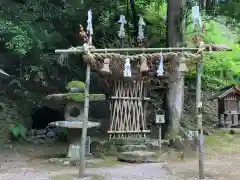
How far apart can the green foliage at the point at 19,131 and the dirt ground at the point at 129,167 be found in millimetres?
709

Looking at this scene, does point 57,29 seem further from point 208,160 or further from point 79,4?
point 208,160

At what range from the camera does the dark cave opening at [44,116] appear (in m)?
15.4

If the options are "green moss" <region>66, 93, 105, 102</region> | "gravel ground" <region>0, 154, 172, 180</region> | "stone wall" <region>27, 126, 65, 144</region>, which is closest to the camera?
"gravel ground" <region>0, 154, 172, 180</region>

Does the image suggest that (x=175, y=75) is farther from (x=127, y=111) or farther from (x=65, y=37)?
(x=65, y=37)

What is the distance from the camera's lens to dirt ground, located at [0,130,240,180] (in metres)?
8.13

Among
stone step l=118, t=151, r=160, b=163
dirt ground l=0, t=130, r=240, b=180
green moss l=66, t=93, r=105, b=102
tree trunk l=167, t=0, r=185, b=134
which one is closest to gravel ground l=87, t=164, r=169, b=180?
dirt ground l=0, t=130, r=240, b=180

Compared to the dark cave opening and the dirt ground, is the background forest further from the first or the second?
the dirt ground

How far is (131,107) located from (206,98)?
5340mm

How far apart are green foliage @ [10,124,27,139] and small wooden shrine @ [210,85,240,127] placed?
751cm

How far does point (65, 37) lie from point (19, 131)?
442 centimetres

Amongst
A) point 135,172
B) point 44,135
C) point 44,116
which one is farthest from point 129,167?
point 44,116

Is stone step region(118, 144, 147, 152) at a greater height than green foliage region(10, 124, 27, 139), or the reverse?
green foliage region(10, 124, 27, 139)

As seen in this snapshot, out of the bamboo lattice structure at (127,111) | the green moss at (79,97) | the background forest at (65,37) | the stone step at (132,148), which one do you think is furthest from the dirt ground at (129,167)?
Result: the background forest at (65,37)

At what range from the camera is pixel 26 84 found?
15008 mm
